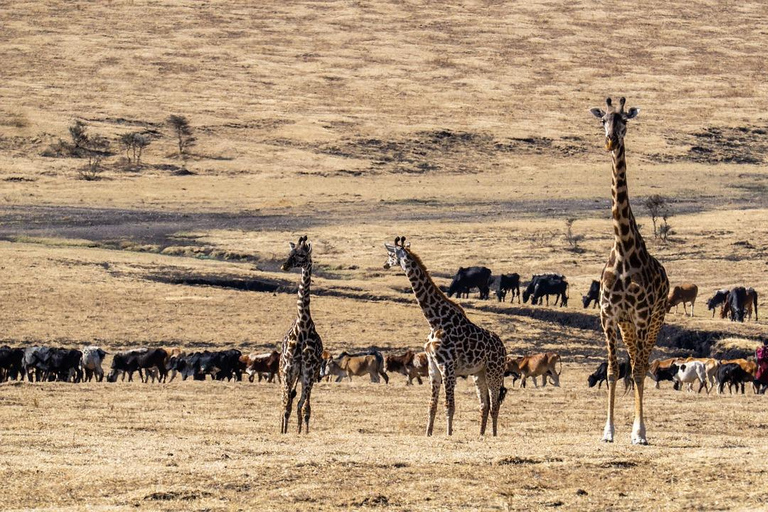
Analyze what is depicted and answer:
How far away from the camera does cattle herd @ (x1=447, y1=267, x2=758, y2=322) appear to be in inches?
1640

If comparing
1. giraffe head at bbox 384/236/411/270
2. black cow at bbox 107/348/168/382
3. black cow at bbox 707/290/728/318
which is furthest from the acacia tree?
giraffe head at bbox 384/236/411/270

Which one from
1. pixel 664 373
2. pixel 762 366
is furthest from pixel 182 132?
pixel 762 366

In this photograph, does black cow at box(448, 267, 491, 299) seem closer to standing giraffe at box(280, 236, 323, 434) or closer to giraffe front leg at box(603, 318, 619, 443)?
standing giraffe at box(280, 236, 323, 434)

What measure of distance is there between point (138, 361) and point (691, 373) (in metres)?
12.6

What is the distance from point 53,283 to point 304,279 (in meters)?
25.3

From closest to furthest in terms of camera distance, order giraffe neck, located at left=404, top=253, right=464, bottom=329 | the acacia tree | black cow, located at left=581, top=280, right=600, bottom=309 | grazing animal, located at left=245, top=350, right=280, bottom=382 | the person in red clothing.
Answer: giraffe neck, located at left=404, top=253, right=464, bottom=329 → the person in red clothing → grazing animal, located at left=245, top=350, right=280, bottom=382 → black cow, located at left=581, top=280, right=600, bottom=309 → the acacia tree

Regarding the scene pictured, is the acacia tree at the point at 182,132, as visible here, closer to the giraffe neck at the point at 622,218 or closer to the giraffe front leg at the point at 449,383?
the giraffe front leg at the point at 449,383

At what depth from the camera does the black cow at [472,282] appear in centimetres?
4659

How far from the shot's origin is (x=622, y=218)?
16.7 m

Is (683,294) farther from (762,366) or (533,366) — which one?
(762,366)

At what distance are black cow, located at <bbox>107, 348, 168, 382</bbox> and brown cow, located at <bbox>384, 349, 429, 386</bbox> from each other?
522 cm

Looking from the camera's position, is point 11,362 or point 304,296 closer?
point 304,296

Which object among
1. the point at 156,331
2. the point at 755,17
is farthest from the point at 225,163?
the point at 755,17

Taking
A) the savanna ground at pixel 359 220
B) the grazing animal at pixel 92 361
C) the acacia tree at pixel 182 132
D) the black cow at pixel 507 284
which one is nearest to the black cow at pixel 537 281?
the black cow at pixel 507 284
